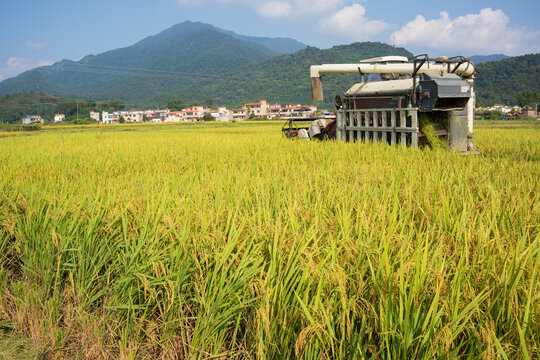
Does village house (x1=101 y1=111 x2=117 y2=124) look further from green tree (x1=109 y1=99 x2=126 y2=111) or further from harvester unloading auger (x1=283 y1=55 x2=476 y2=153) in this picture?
harvester unloading auger (x1=283 y1=55 x2=476 y2=153)

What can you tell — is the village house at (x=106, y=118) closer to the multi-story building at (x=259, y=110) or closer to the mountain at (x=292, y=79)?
the mountain at (x=292, y=79)

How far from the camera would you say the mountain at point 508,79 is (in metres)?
85.9

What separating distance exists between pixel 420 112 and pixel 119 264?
565 centimetres

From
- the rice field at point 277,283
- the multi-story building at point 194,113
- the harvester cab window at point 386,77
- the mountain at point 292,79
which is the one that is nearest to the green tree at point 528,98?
the mountain at point 292,79

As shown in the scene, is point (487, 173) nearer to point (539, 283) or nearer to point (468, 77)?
point (539, 283)

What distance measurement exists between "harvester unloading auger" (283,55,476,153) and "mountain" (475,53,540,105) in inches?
3444

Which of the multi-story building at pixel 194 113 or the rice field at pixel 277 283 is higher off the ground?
the multi-story building at pixel 194 113

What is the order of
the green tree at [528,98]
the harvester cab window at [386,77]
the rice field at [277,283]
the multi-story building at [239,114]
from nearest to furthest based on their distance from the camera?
1. the rice field at [277,283]
2. the harvester cab window at [386,77]
3. the green tree at [528,98]
4. the multi-story building at [239,114]

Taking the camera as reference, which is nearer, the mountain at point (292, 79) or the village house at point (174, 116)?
the village house at point (174, 116)

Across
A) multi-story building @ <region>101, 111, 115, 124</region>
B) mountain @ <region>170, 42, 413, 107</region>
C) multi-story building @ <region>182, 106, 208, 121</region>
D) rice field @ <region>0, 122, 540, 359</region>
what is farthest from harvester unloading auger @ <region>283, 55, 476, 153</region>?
multi-story building @ <region>101, 111, 115, 124</region>

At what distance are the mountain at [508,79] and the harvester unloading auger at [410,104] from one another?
87.5 m

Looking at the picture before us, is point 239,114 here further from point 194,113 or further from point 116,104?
point 116,104

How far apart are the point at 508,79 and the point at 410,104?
105m

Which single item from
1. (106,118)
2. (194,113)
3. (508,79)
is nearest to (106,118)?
(106,118)
